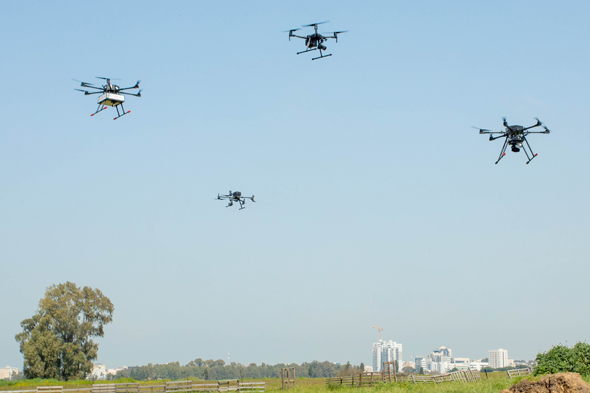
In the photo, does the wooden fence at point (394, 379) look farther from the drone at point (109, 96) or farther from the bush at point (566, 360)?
the drone at point (109, 96)

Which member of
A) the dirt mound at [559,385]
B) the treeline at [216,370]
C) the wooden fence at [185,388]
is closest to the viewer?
the dirt mound at [559,385]

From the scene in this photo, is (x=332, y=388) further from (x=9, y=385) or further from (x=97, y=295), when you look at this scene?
(x=97, y=295)

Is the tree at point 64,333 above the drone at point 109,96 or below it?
below

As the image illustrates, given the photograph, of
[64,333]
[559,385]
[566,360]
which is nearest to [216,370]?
[64,333]

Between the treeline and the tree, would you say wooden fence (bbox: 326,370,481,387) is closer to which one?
the tree

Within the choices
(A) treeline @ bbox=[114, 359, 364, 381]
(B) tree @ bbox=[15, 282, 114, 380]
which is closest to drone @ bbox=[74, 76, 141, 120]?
(B) tree @ bbox=[15, 282, 114, 380]

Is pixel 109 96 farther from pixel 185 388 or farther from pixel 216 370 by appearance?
pixel 216 370

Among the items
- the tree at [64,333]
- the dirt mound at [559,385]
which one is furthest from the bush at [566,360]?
A: the tree at [64,333]

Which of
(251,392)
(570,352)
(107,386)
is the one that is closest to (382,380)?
(251,392)
